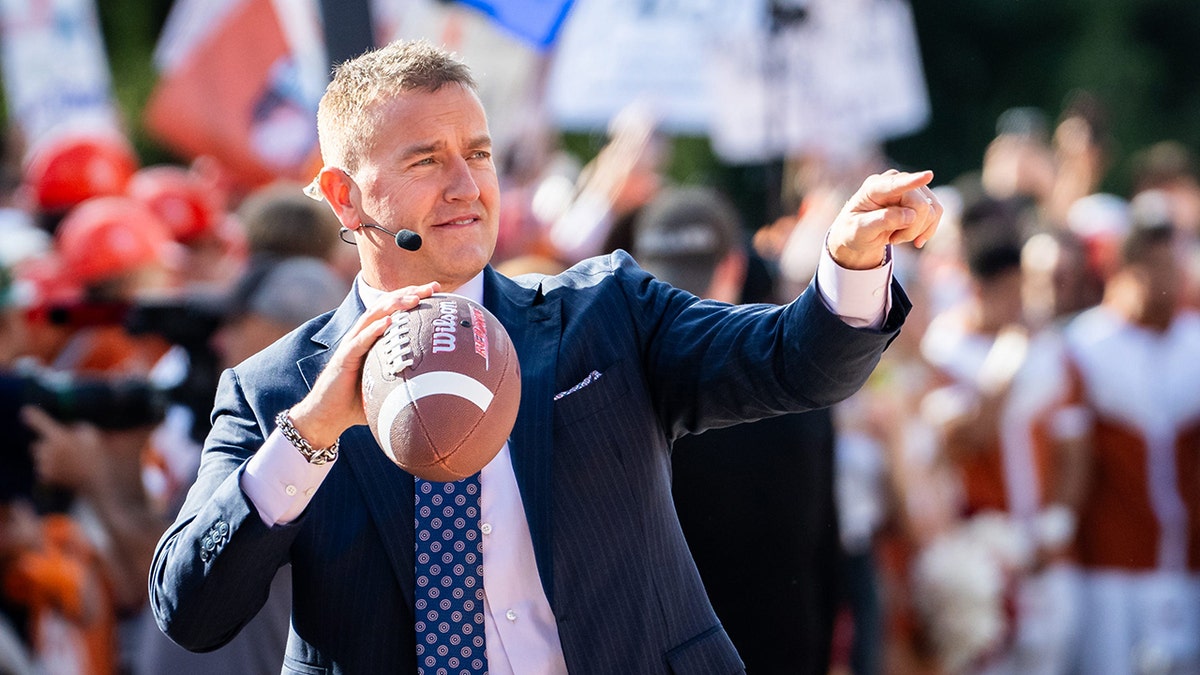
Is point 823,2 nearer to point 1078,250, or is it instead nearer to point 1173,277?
point 1078,250

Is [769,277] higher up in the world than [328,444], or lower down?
higher up

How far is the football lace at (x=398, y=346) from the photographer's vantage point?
245cm

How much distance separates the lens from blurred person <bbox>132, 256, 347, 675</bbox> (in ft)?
14.3

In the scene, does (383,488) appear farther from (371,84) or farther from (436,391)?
(371,84)

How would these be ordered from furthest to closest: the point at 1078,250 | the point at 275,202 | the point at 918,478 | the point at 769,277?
1. the point at 1078,250
2. the point at 918,478
3. the point at 275,202
4. the point at 769,277

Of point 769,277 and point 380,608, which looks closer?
point 380,608

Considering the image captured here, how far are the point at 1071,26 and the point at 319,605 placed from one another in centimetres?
1811

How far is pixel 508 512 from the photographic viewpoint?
2.75 meters

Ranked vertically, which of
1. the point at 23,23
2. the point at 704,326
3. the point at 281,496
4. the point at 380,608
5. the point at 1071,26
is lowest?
the point at 380,608

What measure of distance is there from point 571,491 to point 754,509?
1953 millimetres

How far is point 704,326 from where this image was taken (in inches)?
111

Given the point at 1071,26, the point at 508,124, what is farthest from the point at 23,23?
the point at 1071,26

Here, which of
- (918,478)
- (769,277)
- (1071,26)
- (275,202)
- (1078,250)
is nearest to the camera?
(769,277)

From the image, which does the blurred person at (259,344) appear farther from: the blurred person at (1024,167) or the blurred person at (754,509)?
the blurred person at (1024,167)
